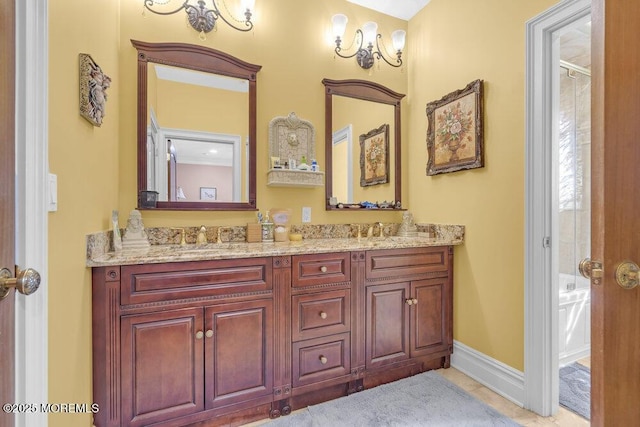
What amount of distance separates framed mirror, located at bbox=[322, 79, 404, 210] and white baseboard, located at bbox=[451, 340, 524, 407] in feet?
4.02

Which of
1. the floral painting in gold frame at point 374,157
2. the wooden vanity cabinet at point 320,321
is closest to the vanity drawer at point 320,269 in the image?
the wooden vanity cabinet at point 320,321

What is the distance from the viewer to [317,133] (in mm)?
2348

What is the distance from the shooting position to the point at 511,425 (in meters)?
1.55

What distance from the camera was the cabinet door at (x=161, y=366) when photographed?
1345 millimetres

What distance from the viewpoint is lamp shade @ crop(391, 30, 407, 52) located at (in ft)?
8.29

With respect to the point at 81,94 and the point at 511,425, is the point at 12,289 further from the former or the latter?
the point at 511,425

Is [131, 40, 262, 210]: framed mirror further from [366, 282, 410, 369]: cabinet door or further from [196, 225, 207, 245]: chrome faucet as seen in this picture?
[366, 282, 410, 369]: cabinet door

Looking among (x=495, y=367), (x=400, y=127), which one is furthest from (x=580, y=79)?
(x=495, y=367)

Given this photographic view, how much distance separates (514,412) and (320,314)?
1237 mm

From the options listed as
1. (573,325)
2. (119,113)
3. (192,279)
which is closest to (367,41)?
(119,113)

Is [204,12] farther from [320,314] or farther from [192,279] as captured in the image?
[320,314]

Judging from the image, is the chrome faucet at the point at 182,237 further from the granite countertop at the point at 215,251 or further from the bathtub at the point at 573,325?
the bathtub at the point at 573,325

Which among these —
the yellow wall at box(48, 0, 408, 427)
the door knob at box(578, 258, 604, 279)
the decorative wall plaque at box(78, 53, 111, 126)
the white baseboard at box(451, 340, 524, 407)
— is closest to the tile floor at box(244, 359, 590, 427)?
the white baseboard at box(451, 340, 524, 407)

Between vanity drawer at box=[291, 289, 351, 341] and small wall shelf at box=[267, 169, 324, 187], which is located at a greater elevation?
small wall shelf at box=[267, 169, 324, 187]
